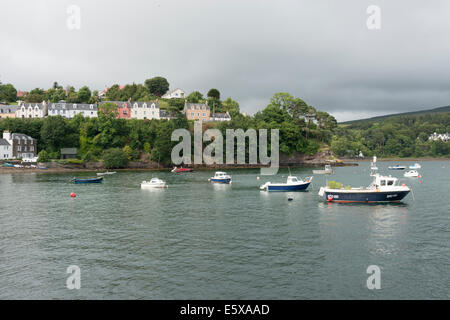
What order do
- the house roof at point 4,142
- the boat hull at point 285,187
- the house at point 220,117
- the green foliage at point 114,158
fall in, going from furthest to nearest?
1. the house at point 220,117
2. the house roof at point 4,142
3. the green foliage at point 114,158
4. the boat hull at point 285,187

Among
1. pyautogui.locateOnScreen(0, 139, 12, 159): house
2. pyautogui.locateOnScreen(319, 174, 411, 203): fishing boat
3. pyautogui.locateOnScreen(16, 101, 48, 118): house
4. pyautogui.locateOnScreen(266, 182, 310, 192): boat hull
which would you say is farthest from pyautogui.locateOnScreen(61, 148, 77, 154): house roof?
pyautogui.locateOnScreen(319, 174, 411, 203): fishing boat

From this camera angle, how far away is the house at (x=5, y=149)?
14499cm

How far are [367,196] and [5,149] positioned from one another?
147253 millimetres

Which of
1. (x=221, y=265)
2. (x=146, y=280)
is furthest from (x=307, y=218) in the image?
(x=146, y=280)

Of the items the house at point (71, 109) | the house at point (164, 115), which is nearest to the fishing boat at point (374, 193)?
the house at point (164, 115)

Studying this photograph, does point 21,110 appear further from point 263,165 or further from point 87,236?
point 87,236

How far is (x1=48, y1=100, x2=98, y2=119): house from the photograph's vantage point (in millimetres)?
174000

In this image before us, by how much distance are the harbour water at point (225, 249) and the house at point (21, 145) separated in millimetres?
104828

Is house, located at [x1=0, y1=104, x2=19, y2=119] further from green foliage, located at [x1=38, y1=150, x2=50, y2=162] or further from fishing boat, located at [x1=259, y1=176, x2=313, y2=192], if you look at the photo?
fishing boat, located at [x1=259, y1=176, x2=313, y2=192]

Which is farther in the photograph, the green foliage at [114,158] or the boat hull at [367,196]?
the green foliage at [114,158]

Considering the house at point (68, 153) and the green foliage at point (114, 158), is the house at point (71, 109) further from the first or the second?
the green foliage at point (114, 158)

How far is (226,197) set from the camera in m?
66.2

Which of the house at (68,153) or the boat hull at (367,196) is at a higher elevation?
the house at (68,153)

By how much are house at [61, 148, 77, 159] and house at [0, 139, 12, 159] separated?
20.5 m
